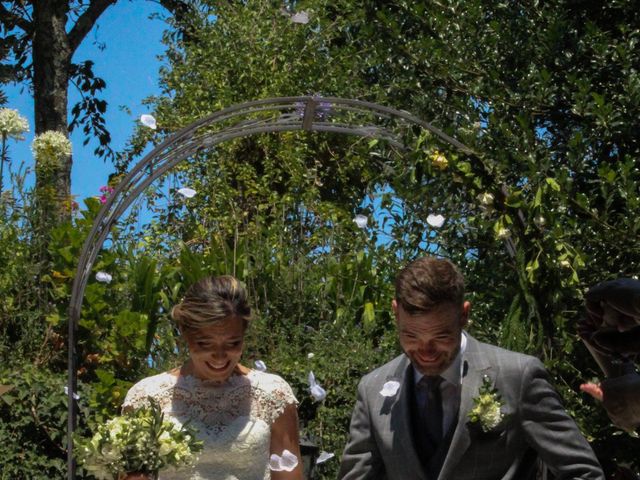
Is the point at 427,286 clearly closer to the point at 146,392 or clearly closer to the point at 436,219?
the point at 146,392

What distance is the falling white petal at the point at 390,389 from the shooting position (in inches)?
133

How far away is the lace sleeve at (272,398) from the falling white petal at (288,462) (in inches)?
5.0

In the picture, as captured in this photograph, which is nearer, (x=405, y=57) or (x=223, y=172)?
(x=405, y=57)

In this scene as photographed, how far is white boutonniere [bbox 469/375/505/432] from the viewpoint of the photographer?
3.20 meters

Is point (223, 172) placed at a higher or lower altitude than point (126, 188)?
higher

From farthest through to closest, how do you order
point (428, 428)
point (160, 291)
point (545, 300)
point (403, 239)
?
point (160, 291), point (403, 239), point (545, 300), point (428, 428)

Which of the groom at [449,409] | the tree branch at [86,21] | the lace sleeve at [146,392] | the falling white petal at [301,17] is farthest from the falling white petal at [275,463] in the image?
the tree branch at [86,21]

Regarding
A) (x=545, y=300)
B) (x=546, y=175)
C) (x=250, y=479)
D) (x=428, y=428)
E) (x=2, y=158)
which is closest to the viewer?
(x=428, y=428)

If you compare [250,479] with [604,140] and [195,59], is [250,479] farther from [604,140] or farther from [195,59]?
[195,59]

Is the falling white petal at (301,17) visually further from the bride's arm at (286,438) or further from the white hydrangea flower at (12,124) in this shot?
the bride's arm at (286,438)

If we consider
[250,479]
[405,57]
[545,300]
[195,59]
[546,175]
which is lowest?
[250,479]

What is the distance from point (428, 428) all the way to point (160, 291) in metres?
3.77

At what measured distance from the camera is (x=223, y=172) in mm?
8906

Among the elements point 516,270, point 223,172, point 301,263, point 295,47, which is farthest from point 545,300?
point 295,47
